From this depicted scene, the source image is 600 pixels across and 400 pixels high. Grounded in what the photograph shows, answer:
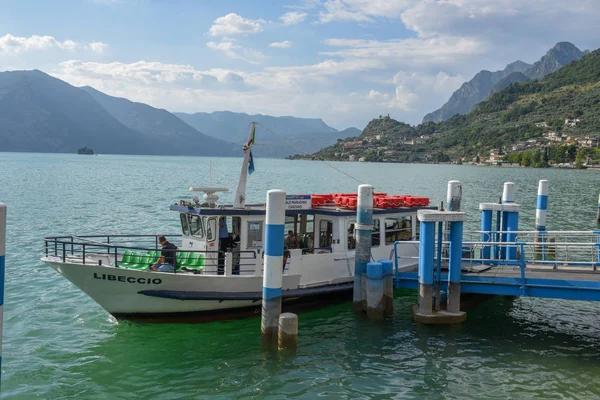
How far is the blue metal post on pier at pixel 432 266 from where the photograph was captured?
13.2m


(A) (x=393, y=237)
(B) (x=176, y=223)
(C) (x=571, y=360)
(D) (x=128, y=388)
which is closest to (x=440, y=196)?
(B) (x=176, y=223)

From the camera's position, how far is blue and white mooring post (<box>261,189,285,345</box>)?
1174 cm

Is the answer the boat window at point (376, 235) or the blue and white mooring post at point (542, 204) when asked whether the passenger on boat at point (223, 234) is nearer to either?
the boat window at point (376, 235)

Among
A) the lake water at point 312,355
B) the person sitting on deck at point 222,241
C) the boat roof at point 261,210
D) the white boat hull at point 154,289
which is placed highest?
the boat roof at point 261,210

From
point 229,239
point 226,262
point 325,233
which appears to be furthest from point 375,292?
point 229,239

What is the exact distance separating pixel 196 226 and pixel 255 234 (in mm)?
1595


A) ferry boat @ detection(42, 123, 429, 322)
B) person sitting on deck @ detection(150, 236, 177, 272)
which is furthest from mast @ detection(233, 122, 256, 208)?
person sitting on deck @ detection(150, 236, 177, 272)

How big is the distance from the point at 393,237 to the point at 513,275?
396cm

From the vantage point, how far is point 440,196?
59312mm

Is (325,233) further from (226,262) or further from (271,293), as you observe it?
(271,293)

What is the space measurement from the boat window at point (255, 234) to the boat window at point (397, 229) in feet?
14.0

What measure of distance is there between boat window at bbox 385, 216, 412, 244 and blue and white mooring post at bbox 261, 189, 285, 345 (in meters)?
5.72

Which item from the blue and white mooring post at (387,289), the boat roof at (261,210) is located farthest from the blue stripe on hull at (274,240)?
the blue and white mooring post at (387,289)

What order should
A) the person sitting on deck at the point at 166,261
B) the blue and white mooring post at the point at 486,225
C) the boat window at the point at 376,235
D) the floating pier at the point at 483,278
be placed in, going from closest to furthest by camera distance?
1. the floating pier at the point at 483,278
2. the person sitting on deck at the point at 166,261
3. the boat window at the point at 376,235
4. the blue and white mooring post at the point at 486,225
